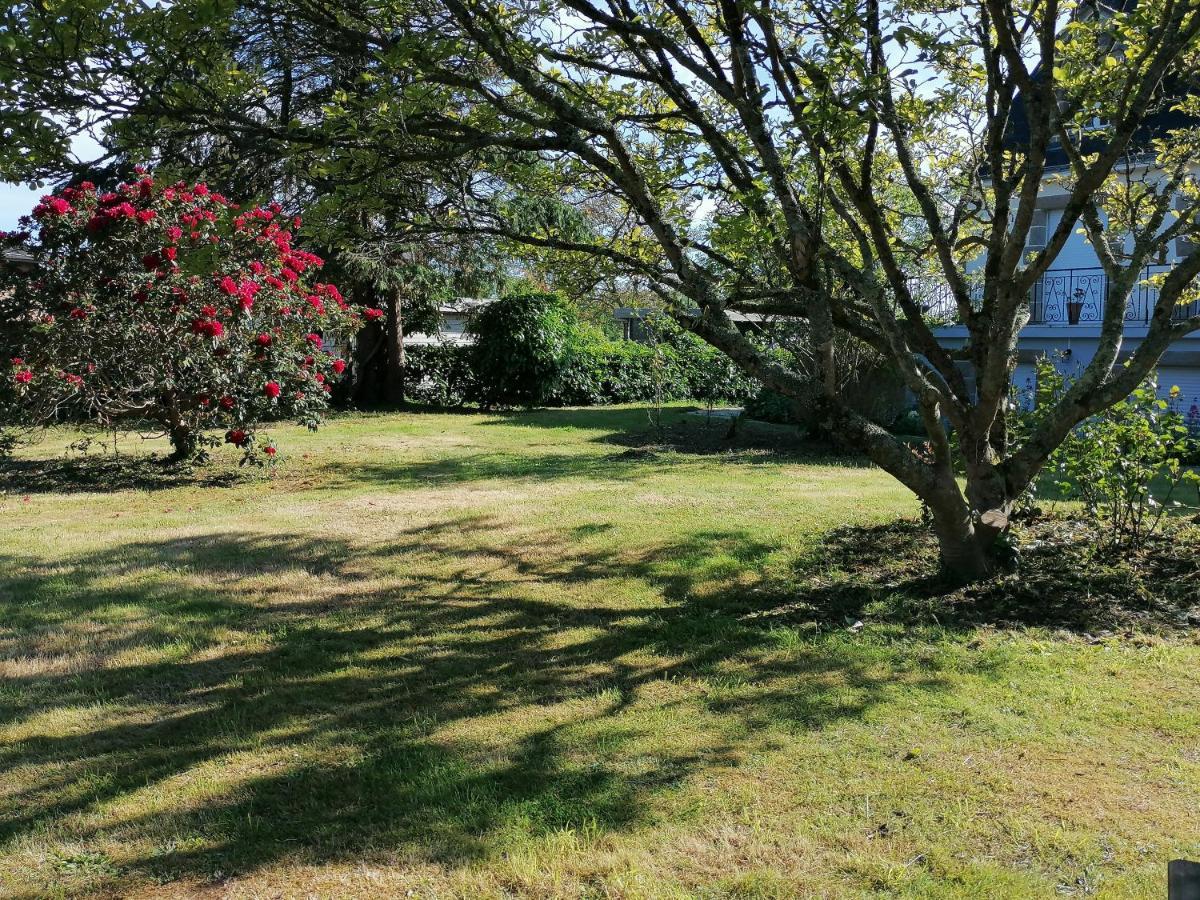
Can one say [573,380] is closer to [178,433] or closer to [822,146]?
[178,433]

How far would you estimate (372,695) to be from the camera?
483cm

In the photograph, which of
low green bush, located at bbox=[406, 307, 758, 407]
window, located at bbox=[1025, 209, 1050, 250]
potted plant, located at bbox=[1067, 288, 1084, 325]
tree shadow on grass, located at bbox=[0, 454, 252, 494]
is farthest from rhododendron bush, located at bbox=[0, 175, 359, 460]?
window, located at bbox=[1025, 209, 1050, 250]

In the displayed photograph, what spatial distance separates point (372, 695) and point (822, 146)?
4027 millimetres

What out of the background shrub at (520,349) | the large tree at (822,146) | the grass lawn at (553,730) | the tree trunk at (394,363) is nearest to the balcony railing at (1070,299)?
the background shrub at (520,349)

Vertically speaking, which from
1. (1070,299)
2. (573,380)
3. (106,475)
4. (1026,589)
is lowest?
(1026,589)

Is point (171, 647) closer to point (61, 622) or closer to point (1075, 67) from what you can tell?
point (61, 622)

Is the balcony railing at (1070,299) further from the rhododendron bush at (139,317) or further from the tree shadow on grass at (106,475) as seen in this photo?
the tree shadow on grass at (106,475)

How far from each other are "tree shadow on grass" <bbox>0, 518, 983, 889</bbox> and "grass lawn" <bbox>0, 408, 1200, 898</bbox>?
0.02 m

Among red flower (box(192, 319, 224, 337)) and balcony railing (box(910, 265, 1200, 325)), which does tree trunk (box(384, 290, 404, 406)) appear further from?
balcony railing (box(910, 265, 1200, 325))

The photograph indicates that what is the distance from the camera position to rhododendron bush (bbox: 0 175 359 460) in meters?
10.2

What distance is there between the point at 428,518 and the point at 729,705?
17.7 feet

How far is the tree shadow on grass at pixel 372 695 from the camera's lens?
3.52m

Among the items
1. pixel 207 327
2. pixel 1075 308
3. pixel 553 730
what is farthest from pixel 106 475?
pixel 1075 308

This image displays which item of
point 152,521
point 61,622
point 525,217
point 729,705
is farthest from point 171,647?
point 525,217
